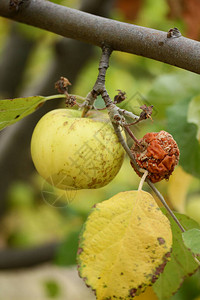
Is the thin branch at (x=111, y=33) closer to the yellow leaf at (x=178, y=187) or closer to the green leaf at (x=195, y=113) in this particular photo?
the green leaf at (x=195, y=113)

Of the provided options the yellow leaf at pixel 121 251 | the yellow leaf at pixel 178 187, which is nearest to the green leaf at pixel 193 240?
the yellow leaf at pixel 121 251

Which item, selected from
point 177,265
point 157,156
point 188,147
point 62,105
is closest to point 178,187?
point 188,147

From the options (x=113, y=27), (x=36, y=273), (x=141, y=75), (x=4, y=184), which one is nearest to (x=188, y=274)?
(x=113, y=27)

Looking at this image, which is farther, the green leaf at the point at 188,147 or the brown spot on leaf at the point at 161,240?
the green leaf at the point at 188,147

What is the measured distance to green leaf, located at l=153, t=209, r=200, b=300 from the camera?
0.68 meters

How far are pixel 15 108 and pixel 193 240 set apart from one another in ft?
1.03

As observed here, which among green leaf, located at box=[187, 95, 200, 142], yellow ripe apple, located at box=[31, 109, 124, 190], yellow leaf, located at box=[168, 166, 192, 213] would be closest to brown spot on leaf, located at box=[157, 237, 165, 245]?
yellow ripe apple, located at box=[31, 109, 124, 190]

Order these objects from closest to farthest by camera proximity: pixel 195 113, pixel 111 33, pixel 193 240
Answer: pixel 193 240 → pixel 111 33 → pixel 195 113

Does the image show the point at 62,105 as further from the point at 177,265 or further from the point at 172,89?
the point at 177,265

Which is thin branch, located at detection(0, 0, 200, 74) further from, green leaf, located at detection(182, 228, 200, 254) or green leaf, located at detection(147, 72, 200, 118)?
green leaf, located at detection(147, 72, 200, 118)

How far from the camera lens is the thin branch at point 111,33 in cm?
60

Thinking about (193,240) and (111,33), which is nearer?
(193,240)

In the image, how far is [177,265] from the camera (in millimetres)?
688

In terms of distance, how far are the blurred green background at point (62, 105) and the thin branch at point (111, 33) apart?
0.12m
